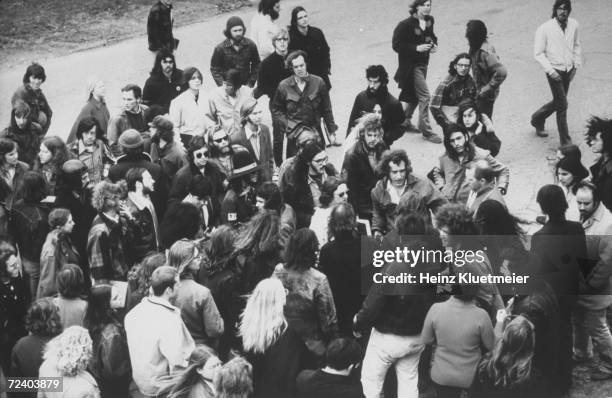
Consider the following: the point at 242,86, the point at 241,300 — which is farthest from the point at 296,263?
the point at 242,86

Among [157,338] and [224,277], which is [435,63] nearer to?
[224,277]

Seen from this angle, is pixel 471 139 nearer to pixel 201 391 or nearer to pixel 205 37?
pixel 201 391

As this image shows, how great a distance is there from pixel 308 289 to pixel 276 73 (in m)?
4.45

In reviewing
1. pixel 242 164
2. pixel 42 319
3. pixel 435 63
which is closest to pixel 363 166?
pixel 242 164

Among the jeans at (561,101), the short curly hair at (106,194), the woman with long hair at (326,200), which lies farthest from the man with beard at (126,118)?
the jeans at (561,101)

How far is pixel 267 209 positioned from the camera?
6.88m

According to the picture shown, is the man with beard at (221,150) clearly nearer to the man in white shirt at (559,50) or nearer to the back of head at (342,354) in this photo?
the back of head at (342,354)

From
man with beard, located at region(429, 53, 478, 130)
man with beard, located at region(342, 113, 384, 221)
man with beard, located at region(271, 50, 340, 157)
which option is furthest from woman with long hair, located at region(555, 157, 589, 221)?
man with beard, located at region(271, 50, 340, 157)

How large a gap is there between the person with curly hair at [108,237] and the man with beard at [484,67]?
426 cm

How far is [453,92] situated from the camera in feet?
29.6

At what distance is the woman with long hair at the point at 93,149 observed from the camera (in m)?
8.27

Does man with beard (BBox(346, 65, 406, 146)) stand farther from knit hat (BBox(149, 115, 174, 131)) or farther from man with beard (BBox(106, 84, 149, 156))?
man with beard (BBox(106, 84, 149, 156))

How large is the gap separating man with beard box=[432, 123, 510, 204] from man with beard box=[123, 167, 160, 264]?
8.44ft

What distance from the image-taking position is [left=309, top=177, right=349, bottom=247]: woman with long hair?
22.9 ft
